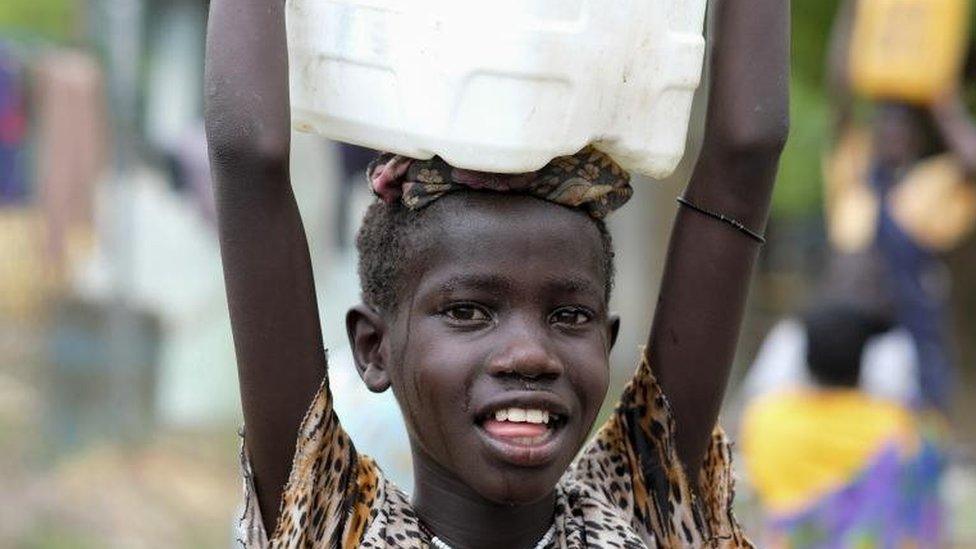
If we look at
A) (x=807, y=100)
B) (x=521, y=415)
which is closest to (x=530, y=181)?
(x=521, y=415)

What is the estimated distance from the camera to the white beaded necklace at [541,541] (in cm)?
238

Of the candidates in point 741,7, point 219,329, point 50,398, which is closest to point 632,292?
point 219,329

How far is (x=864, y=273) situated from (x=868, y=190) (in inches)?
18.0

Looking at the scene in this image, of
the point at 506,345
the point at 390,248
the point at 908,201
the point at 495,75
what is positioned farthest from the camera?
the point at 908,201

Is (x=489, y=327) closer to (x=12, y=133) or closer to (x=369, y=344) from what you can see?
(x=369, y=344)

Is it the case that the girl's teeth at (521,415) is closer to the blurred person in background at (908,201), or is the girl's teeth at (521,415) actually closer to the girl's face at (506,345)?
the girl's face at (506,345)

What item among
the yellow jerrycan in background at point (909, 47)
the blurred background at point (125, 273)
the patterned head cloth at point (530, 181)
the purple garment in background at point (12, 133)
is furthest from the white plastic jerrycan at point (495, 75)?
the purple garment in background at point (12, 133)

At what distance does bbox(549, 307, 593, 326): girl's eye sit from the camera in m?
2.29

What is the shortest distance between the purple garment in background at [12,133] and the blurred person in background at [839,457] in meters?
3.36

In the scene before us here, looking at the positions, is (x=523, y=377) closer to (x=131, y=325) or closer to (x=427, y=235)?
(x=427, y=235)

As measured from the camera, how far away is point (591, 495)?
2.48 m

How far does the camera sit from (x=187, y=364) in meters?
8.66

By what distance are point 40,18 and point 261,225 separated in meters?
6.08

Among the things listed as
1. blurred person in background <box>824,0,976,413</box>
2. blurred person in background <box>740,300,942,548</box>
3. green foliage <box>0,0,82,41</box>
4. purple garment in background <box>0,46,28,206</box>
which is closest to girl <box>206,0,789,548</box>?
blurred person in background <box>740,300,942,548</box>
